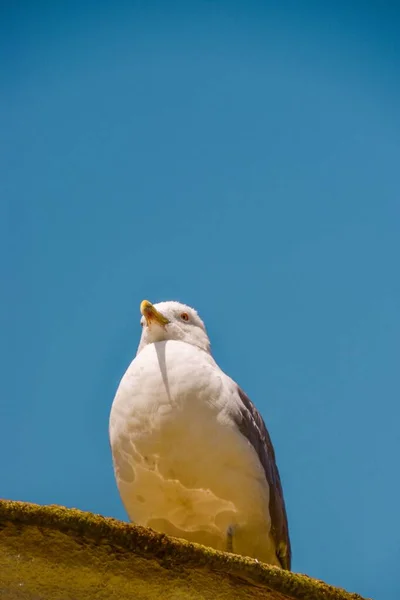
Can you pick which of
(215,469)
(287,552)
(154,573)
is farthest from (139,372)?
→ (154,573)

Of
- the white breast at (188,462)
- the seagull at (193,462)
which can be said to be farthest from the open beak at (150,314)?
the white breast at (188,462)

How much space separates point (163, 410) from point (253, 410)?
1056mm

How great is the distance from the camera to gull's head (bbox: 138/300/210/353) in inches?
292

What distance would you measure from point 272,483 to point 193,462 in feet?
2.63

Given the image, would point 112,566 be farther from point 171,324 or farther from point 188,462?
point 171,324

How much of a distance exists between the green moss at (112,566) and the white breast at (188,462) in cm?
187

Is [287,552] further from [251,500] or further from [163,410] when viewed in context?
[163,410]

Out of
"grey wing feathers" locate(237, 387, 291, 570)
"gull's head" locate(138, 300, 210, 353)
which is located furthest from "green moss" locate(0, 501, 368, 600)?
"gull's head" locate(138, 300, 210, 353)

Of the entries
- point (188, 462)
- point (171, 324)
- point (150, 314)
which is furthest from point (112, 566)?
point (171, 324)

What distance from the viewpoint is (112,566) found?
418 centimetres

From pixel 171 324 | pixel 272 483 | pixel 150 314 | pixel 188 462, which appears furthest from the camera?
pixel 171 324

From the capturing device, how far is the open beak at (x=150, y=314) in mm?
7391

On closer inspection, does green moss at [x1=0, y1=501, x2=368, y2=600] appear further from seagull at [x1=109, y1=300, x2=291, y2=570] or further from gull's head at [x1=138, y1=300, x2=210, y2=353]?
gull's head at [x1=138, y1=300, x2=210, y2=353]

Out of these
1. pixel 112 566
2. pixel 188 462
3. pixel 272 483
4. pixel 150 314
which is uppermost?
pixel 150 314
